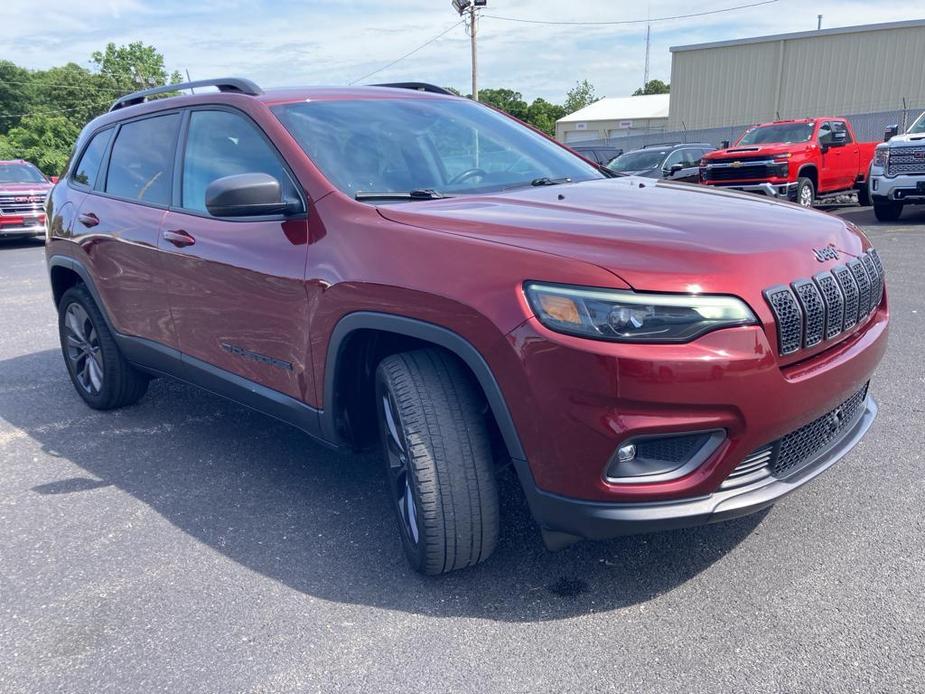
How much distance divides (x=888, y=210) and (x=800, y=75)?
993 inches

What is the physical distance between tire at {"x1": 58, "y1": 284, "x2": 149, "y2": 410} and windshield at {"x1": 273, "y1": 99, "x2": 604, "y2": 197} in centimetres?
202

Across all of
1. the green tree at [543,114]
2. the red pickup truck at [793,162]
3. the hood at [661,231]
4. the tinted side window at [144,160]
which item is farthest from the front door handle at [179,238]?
the green tree at [543,114]

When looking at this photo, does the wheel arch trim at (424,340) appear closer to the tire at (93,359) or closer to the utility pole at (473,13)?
the tire at (93,359)

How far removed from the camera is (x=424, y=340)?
2.58 metres

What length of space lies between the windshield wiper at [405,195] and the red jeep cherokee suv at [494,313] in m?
0.01

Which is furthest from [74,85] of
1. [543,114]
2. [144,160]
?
[144,160]

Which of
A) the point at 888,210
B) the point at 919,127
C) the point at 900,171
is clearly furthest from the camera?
the point at 888,210

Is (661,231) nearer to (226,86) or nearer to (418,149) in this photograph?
(418,149)

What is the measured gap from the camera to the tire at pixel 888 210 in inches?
492

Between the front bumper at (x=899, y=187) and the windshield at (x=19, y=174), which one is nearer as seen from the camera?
the front bumper at (x=899, y=187)

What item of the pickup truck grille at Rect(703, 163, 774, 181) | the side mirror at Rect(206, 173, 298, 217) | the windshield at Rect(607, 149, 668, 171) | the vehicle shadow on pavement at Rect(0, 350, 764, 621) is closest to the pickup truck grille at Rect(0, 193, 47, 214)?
the windshield at Rect(607, 149, 668, 171)

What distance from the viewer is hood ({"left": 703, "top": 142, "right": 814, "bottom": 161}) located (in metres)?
13.4

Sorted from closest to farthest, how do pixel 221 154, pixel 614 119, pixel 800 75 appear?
pixel 221 154 < pixel 800 75 < pixel 614 119

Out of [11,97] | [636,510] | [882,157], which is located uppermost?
[11,97]
